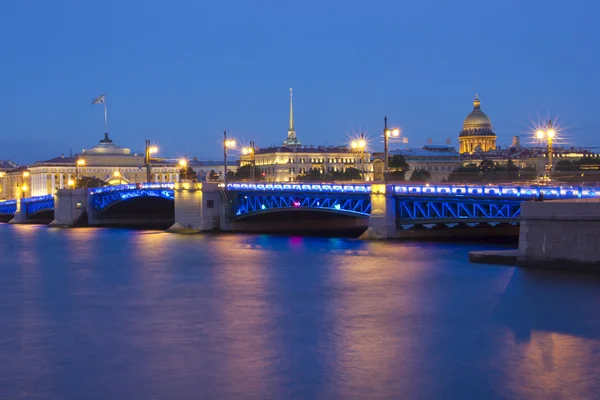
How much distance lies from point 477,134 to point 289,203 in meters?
140

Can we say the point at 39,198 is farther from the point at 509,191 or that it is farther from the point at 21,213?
the point at 509,191

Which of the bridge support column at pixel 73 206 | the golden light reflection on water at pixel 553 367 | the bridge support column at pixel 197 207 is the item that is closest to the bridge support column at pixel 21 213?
the bridge support column at pixel 73 206

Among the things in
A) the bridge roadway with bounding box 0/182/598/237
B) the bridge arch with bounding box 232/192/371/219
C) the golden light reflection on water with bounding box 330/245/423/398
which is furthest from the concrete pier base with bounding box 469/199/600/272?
the bridge arch with bounding box 232/192/371/219

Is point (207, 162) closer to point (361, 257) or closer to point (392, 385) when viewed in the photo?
point (361, 257)

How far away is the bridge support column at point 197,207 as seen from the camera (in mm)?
64000

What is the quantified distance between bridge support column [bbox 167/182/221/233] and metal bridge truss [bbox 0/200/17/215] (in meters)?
35.7

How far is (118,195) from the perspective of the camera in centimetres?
7650

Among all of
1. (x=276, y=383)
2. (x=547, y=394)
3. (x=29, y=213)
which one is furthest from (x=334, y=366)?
(x=29, y=213)

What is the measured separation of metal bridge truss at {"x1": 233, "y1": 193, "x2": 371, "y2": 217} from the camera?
53.3m

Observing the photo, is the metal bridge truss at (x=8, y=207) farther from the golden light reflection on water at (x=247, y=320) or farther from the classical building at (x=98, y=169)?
the golden light reflection on water at (x=247, y=320)

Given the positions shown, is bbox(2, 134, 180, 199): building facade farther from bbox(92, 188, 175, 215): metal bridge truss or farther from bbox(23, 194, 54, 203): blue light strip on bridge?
bbox(92, 188, 175, 215): metal bridge truss

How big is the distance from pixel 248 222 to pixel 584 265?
114 ft

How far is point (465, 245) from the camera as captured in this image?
4762 centimetres

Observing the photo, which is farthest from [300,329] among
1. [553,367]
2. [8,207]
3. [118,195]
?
[8,207]
